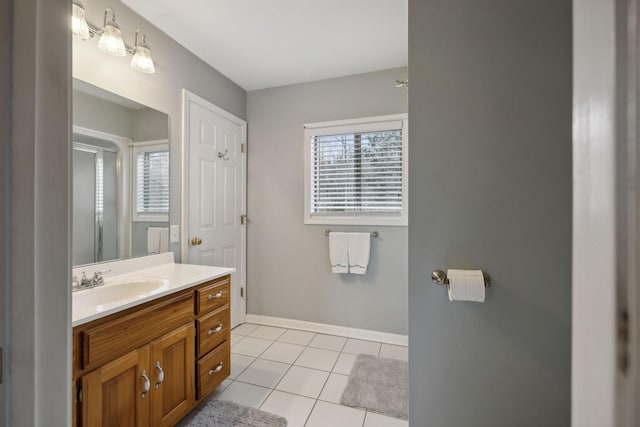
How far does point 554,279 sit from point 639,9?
3.02 feet

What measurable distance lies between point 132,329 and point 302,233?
1696 mm

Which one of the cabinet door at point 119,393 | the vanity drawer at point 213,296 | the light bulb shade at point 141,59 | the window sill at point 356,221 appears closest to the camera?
the cabinet door at point 119,393

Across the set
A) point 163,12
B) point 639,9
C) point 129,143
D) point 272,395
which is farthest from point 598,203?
point 163,12

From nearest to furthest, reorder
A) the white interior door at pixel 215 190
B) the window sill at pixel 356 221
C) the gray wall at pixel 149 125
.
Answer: the gray wall at pixel 149 125
the white interior door at pixel 215 190
the window sill at pixel 356 221

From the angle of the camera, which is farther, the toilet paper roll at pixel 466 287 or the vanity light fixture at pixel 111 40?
the vanity light fixture at pixel 111 40

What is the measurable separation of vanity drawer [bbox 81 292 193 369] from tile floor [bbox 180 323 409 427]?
2.09ft

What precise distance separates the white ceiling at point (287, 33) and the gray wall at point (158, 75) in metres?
0.07

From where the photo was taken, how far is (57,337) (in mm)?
517

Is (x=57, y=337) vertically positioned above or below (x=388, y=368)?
above

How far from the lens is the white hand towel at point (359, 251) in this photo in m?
2.46

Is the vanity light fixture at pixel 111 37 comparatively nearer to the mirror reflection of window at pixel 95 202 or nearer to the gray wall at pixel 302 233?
the mirror reflection of window at pixel 95 202

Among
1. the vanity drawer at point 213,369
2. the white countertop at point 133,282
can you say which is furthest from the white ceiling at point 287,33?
the vanity drawer at point 213,369

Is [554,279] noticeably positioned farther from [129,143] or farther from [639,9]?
[129,143]

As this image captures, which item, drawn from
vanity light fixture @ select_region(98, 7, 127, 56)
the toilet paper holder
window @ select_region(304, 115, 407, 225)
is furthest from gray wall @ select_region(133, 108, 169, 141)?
the toilet paper holder
